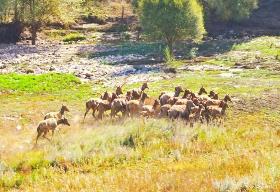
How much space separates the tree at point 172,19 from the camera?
61625mm

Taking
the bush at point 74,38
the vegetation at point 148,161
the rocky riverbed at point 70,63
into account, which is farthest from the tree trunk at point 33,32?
the vegetation at point 148,161

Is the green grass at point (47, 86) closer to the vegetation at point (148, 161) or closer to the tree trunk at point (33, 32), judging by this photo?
the vegetation at point (148, 161)

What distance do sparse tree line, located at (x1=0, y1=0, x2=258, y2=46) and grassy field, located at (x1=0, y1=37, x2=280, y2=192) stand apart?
27360 mm

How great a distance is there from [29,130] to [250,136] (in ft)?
46.3

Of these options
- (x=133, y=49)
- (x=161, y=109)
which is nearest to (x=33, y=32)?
(x=133, y=49)

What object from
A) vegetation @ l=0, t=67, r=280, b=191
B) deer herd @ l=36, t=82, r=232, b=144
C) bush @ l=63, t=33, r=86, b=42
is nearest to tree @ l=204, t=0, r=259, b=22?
bush @ l=63, t=33, r=86, b=42

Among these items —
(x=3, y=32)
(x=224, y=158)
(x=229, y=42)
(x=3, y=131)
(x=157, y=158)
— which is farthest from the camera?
(x=3, y=32)

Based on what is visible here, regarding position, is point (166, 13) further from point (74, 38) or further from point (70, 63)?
point (74, 38)

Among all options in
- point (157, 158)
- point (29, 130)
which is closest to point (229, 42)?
point (29, 130)

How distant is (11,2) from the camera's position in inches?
3189

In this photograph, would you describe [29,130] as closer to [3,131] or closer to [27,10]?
[3,131]

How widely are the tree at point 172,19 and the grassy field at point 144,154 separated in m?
27.0

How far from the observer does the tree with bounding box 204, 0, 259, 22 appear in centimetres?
8369

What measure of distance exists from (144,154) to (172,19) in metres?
46.0
